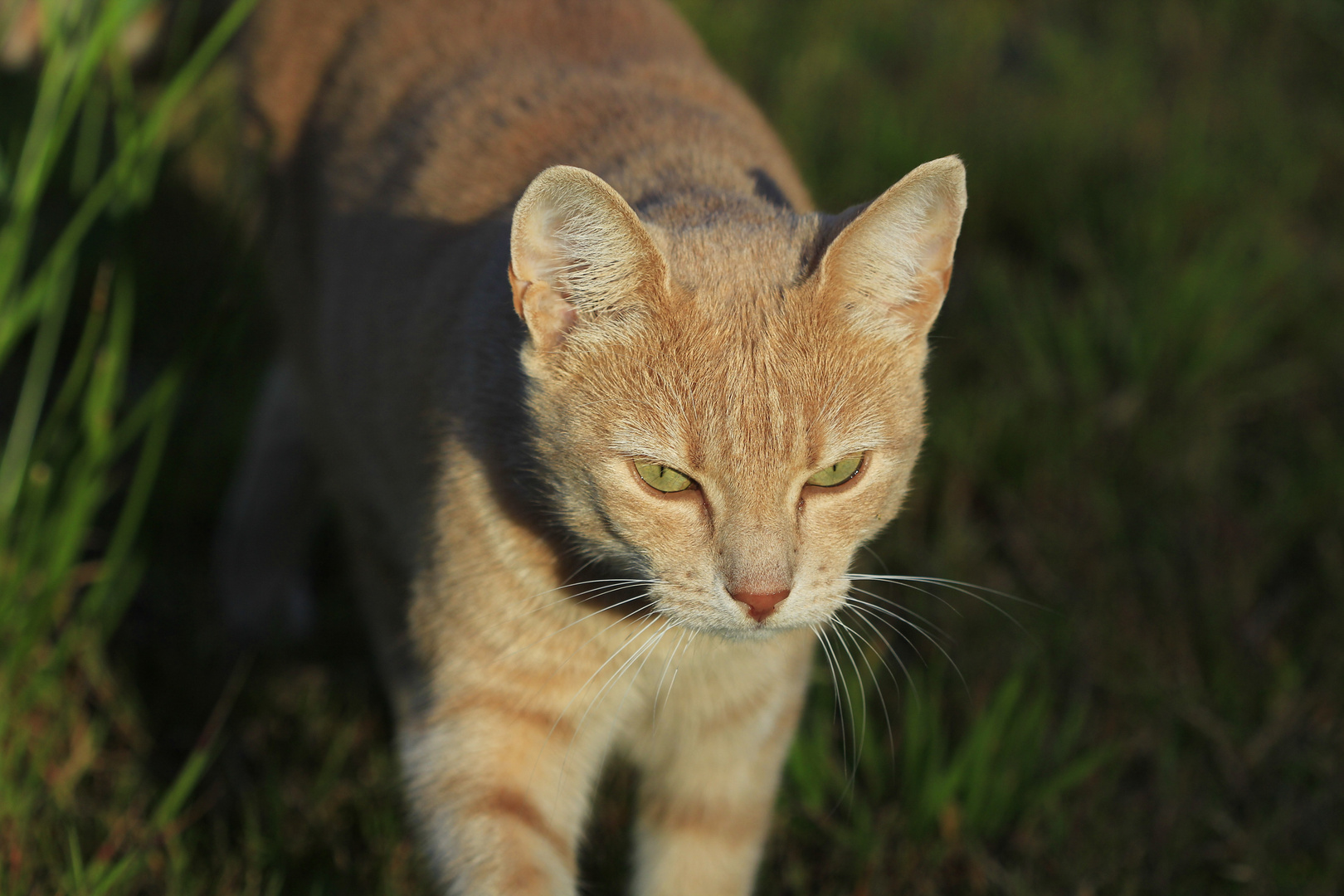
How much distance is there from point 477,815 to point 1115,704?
60.6 inches

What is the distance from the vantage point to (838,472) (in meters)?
1.83

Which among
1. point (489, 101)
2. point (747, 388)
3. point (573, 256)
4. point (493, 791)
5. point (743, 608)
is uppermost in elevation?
point (489, 101)

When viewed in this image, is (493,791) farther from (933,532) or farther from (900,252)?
(933,532)

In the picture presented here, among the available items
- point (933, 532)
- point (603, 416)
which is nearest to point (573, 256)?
point (603, 416)

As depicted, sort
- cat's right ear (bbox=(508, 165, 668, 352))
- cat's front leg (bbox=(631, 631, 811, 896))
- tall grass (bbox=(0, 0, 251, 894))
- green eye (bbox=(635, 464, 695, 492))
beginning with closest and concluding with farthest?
cat's right ear (bbox=(508, 165, 668, 352))
green eye (bbox=(635, 464, 695, 492))
cat's front leg (bbox=(631, 631, 811, 896))
tall grass (bbox=(0, 0, 251, 894))

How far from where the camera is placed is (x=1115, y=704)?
2738 millimetres

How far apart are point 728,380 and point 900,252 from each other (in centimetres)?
34

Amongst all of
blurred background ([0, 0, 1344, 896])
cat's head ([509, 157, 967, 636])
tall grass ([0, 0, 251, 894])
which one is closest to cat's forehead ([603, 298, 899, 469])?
cat's head ([509, 157, 967, 636])

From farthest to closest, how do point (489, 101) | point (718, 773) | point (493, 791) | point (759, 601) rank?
point (489, 101)
point (718, 773)
point (493, 791)
point (759, 601)

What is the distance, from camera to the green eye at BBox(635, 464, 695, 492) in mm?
1772

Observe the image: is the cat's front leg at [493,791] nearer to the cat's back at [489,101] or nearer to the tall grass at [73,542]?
the tall grass at [73,542]

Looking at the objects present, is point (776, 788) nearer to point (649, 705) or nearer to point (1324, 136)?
point (649, 705)

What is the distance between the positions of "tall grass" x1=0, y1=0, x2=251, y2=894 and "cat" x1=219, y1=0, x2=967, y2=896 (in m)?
0.45

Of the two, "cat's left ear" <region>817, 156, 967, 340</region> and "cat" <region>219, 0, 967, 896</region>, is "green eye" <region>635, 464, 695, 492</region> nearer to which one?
"cat" <region>219, 0, 967, 896</region>
